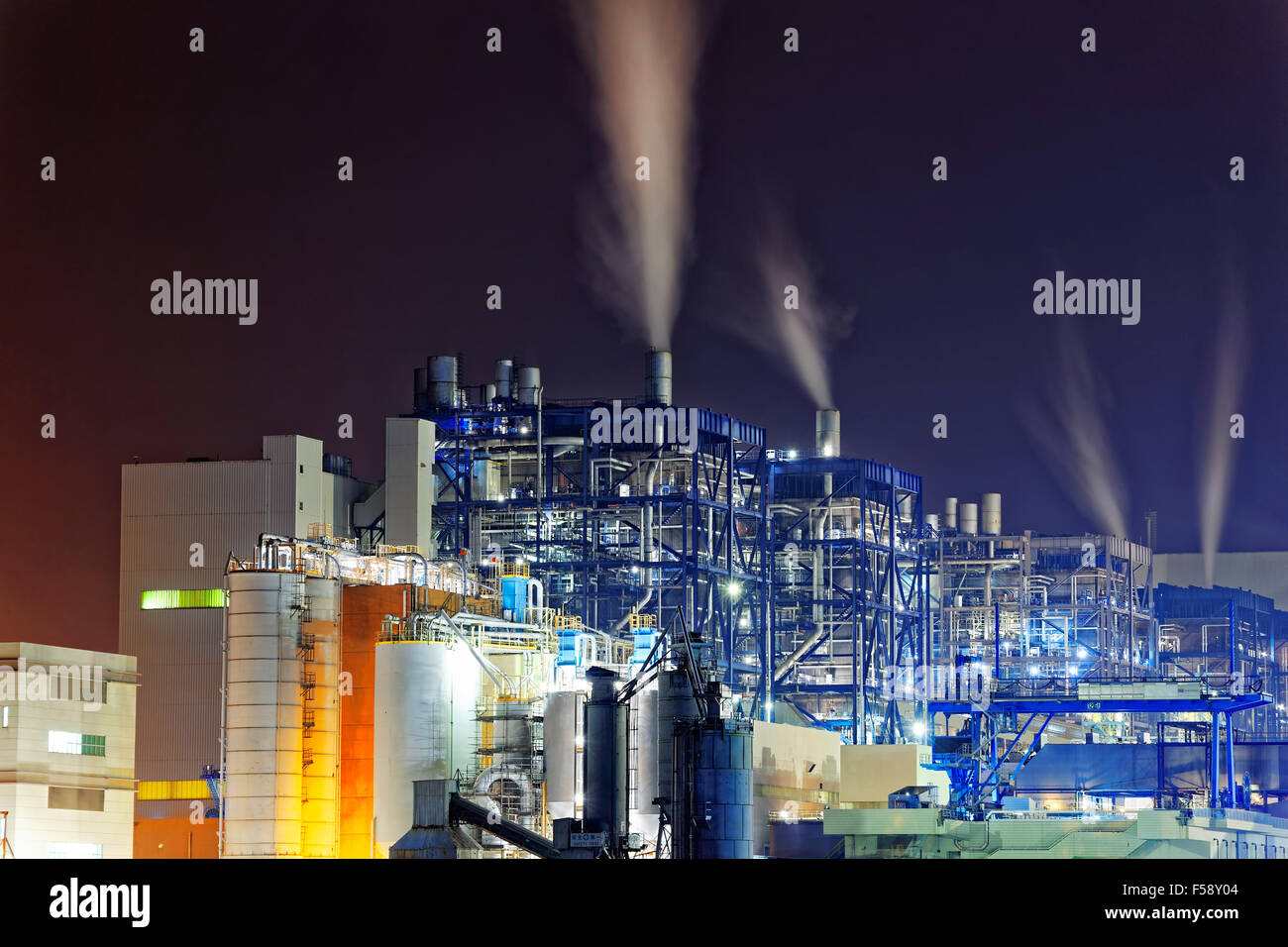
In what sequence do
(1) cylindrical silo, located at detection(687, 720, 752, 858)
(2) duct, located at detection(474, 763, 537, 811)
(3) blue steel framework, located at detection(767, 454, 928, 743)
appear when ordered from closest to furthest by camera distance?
(1) cylindrical silo, located at detection(687, 720, 752, 858), (2) duct, located at detection(474, 763, 537, 811), (3) blue steel framework, located at detection(767, 454, 928, 743)

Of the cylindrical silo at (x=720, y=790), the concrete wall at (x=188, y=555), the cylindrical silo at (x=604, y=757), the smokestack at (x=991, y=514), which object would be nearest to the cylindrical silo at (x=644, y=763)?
the cylindrical silo at (x=604, y=757)

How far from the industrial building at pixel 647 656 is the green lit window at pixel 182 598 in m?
0.14

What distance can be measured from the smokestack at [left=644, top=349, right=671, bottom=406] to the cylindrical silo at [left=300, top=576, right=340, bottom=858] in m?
32.7

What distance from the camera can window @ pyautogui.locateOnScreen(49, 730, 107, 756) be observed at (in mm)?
68438

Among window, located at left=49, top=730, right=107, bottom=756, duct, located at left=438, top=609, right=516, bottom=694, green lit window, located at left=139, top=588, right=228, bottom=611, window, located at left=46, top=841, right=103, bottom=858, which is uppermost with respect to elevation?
green lit window, located at left=139, top=588, right=228, bottom=611

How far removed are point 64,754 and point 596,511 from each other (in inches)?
1356

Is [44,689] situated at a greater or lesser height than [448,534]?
lesser

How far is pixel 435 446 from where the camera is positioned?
319 feet

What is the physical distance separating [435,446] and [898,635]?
33995 mm

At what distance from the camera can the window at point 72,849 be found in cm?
6694

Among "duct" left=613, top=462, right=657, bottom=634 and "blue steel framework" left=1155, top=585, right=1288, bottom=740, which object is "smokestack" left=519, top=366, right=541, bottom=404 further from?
"blue steel framework" left=1155, top=585, right=1288, bottom=740

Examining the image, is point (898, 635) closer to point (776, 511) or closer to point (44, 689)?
point (776, 511)

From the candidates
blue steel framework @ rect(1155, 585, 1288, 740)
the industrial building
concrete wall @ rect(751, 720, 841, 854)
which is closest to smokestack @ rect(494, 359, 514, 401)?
the industrial building

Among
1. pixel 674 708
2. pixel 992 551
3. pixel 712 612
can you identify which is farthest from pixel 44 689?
pixel 992 551
